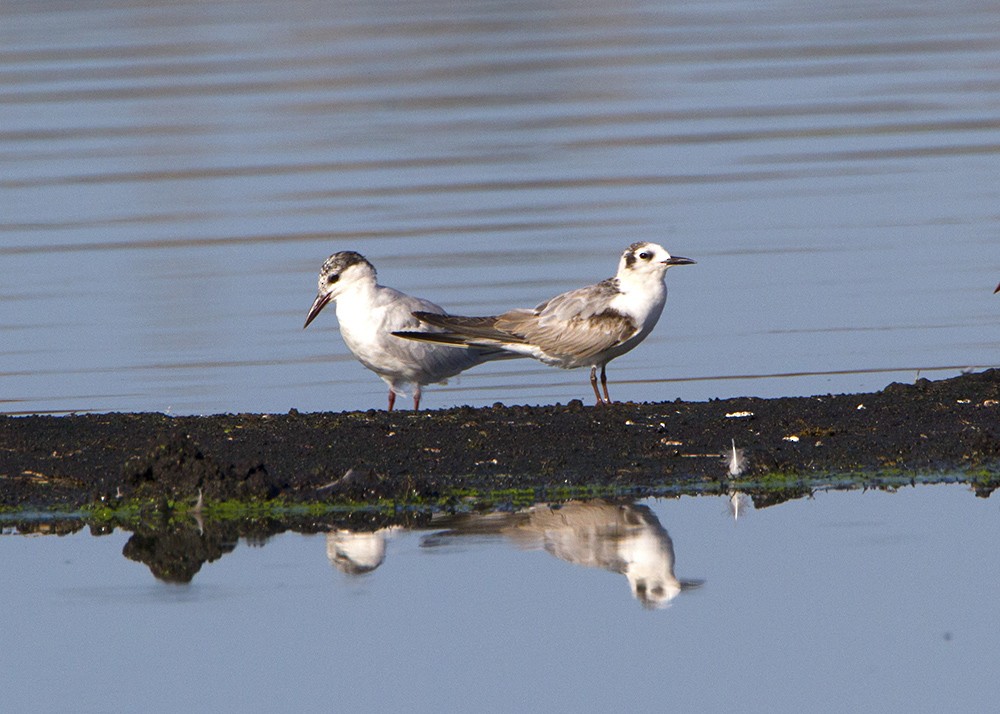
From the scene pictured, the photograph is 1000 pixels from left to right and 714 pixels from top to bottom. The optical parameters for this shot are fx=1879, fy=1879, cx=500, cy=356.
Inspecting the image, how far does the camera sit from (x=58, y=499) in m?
6.65

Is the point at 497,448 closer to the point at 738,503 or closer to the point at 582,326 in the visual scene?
the point at 738,503

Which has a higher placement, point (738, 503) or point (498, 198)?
point (498, 198)

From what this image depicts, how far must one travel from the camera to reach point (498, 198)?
52.4 feet

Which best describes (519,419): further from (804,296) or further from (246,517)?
(804,296)

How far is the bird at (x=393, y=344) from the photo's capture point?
9.18 metres

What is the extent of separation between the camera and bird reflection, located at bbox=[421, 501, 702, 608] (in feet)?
18.2

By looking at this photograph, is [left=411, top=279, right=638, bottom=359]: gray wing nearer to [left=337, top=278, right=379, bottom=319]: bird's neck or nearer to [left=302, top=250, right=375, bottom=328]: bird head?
[left=337, top=278, right=379, bottom=319]: bird's neck

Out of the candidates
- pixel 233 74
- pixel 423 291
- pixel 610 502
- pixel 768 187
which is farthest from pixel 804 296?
pixel 233 74

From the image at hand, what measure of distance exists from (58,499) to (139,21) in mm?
28791

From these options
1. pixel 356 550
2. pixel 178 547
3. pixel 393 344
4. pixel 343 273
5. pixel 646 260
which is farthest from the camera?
pixel 343 273

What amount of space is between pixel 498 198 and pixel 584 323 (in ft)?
23.9

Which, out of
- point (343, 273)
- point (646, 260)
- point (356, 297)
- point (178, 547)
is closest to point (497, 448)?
point (178, 547)

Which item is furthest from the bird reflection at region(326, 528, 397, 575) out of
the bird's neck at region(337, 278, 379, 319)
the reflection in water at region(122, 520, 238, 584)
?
the bird's neck at region(337, 278, 379, 319)

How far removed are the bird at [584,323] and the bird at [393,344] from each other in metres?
0.17
